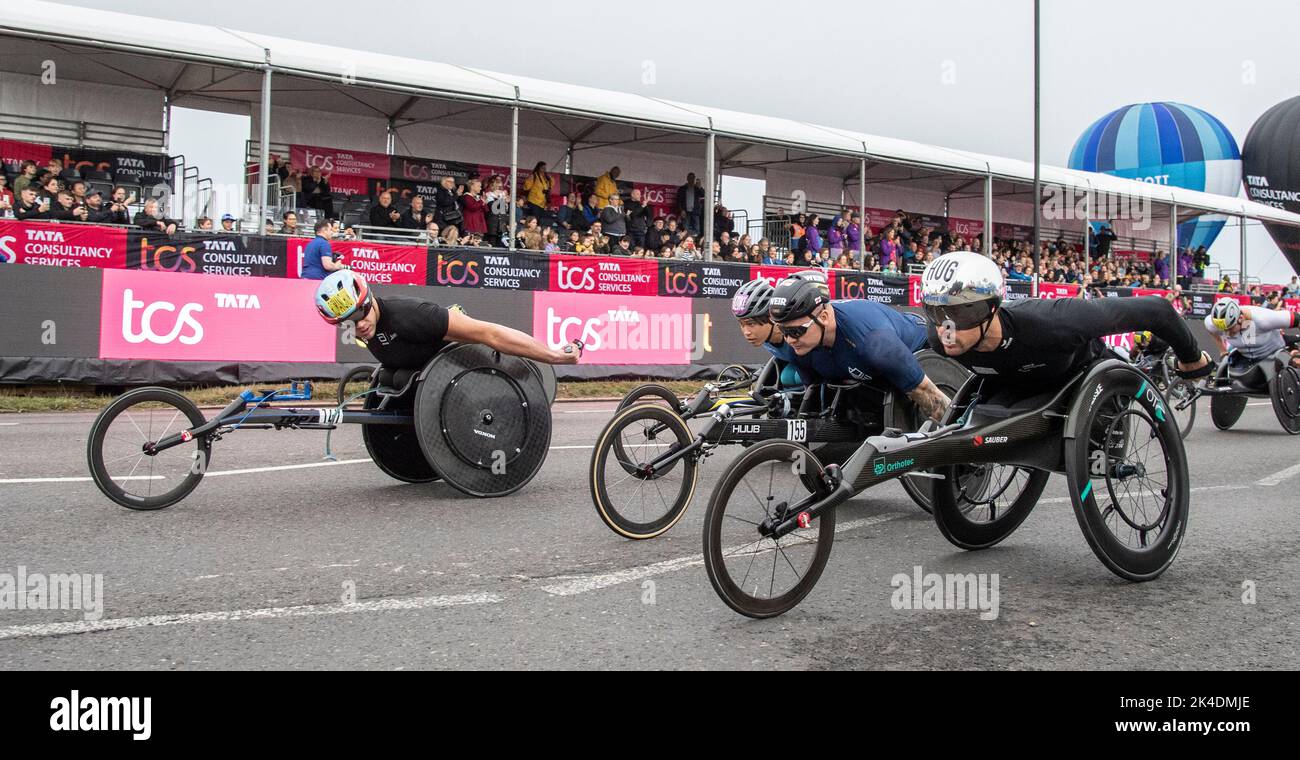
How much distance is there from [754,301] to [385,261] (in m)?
11.0

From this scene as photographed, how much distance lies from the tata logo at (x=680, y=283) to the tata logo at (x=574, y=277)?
136 centimetres

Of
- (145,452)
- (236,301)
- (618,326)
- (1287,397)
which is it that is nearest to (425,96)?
(618,326)

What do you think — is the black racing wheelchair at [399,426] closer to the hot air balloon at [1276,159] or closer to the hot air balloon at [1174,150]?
the hot air balloon at [1174,150]

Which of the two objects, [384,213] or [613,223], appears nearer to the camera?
[384,213]

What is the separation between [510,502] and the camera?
257 inches

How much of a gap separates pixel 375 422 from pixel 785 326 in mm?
2599

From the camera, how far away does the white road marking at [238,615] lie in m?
3.75

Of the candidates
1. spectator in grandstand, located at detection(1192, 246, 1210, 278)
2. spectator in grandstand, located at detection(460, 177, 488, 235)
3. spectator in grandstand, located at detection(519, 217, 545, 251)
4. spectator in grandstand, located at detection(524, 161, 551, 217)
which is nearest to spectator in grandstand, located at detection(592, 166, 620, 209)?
spectator in grandstand, located at detection(524, 161, 551, 217)

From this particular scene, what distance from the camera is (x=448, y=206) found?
19.1 meters

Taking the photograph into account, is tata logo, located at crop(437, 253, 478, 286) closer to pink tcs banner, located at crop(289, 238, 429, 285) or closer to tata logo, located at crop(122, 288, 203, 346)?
pink tcs banner, located at crop(289, 238, 429, 285)

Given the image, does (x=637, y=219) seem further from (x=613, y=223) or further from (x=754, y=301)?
(x=754, y=301)

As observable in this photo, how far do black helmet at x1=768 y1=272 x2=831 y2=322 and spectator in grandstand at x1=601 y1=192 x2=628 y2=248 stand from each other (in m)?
14.7

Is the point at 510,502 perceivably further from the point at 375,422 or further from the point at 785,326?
the point at 785,326
